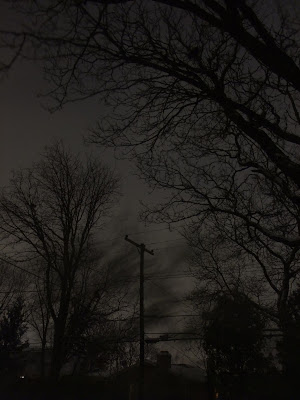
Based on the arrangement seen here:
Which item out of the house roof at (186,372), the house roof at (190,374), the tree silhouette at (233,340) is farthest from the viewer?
the tree silhouette at (233,340)

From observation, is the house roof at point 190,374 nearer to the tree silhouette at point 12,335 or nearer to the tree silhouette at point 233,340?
the tree silhouette at point 233,340

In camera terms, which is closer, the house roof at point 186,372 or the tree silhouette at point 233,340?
the house roof at point 186,372

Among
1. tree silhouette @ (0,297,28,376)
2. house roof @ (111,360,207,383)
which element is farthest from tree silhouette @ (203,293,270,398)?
tree silhouette @ (0,297,28,376)

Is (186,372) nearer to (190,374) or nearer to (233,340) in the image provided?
(190,374)

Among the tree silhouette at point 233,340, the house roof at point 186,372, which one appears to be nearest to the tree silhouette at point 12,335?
the house roof at point 186,372

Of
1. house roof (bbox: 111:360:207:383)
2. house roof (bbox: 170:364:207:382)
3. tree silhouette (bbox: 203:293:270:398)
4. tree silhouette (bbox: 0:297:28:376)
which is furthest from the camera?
tree silhouette (bbox: 0:297:28:376)

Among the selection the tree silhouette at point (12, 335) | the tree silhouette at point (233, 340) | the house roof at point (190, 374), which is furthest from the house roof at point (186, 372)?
the tree silhouette at point (12, 335)

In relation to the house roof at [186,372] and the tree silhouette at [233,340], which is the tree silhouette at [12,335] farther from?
the tree silhouette at [233,340]

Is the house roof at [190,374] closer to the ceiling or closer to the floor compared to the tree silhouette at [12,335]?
closer to the floor

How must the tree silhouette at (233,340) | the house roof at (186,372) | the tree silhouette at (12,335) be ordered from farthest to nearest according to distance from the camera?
the tree silhouette at (12,335) → the tree silhouette at (233,340) → the house roof at (186,372)

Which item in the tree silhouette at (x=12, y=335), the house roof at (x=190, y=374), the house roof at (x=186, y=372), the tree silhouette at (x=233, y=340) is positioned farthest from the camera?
the tree silhouette at (x=12, y=335)

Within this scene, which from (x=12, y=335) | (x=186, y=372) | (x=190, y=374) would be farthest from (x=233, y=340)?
(x=12, y=335)

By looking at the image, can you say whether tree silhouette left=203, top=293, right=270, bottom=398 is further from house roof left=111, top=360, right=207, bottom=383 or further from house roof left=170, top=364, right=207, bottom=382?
house roof left=111, top=360, right=207, bottom=383

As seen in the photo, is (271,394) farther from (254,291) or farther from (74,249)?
(74,249)
